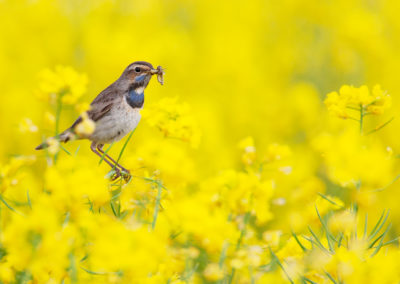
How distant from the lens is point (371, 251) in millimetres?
2592

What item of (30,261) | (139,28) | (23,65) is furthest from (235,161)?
(30,261)

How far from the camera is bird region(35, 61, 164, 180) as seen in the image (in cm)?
341

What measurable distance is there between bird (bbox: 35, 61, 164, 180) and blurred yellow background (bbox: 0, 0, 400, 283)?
401 mm

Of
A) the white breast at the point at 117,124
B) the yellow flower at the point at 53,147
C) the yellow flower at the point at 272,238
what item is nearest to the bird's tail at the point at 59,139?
the yellow flower at the point at 53,147

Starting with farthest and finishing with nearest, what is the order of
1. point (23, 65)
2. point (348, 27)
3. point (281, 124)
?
point (348, 27)
point (23, 65)
point (281, 124)

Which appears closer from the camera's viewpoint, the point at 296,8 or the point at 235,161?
the point at 235,161

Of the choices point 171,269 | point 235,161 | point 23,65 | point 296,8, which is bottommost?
point 171,269

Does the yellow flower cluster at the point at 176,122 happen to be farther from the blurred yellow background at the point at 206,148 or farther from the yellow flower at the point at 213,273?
the yellow flower at the point at 213,273

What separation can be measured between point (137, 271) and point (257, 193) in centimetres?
86

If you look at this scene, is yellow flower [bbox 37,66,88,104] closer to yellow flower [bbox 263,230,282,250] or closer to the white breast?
yellow flower [bbox 263,230,282,250]

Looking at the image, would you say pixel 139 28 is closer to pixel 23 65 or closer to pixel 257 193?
pixel 23 65

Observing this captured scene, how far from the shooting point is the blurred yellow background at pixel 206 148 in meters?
1.96

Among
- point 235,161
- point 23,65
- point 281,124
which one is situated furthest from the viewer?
point 23,65

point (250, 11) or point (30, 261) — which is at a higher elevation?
point (250, 11)
